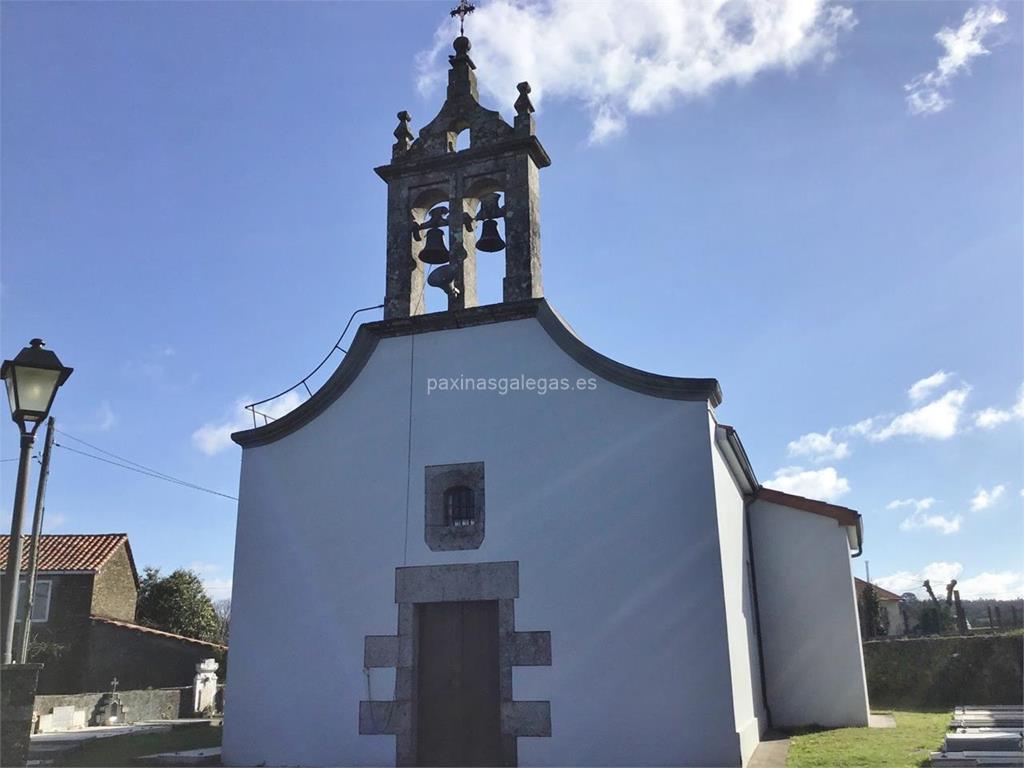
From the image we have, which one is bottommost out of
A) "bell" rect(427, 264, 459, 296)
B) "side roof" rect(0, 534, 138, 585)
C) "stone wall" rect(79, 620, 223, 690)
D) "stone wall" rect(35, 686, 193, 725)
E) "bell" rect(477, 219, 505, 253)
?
"stone wall" rect(35, 686, 193, 725)

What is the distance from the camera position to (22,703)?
5.43 metres

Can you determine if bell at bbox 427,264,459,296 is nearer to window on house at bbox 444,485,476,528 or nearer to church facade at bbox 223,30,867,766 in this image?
church facade at bbox 223,30,867,766

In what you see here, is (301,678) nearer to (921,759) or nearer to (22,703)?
(22,703)

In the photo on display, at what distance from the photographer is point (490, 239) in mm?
10297

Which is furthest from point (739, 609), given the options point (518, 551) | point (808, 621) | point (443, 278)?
point (443, 278)

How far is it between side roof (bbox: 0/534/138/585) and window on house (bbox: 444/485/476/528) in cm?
1927

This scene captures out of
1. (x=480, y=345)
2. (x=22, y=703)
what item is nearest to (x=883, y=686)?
(x=480, y=345)

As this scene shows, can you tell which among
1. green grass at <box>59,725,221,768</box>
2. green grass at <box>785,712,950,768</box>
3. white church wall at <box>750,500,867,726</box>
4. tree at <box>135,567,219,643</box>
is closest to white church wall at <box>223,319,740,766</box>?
green grass at <box>785,712,950,768</box>

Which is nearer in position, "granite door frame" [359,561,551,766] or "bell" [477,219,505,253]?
"granite door frame" [359,561,551,766]

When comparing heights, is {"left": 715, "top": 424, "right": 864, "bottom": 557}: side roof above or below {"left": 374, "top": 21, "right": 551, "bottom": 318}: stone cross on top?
below

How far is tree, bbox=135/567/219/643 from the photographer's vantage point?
2917 cm

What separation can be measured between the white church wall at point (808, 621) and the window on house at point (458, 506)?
5.52 meters

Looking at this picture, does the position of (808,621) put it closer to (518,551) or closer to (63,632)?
→ (518,551)

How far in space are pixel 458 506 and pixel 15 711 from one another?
507 cm
